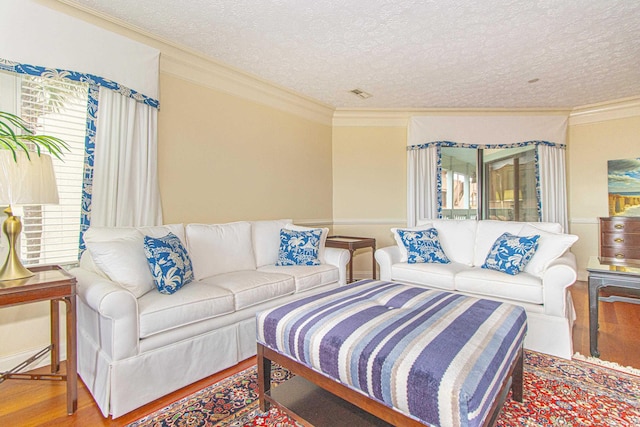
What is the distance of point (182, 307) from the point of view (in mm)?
1998

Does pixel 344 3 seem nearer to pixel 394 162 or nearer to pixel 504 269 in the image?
pixel 504 269

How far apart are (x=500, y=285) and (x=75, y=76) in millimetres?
3682

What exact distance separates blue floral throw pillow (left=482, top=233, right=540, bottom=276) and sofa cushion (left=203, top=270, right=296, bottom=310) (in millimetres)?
1844

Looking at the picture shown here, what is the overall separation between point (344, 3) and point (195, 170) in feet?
6.59

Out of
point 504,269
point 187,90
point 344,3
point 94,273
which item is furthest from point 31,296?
point 504,269

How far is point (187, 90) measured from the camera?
3.18 metres

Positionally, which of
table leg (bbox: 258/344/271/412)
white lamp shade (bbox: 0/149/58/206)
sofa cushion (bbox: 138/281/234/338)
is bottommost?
table leg (bbox: 258/344/271/412)

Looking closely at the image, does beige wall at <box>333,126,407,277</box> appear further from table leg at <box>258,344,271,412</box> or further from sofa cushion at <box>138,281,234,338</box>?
table leg at <box>258,344,271,412</box>

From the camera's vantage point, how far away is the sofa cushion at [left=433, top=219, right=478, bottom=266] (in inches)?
134

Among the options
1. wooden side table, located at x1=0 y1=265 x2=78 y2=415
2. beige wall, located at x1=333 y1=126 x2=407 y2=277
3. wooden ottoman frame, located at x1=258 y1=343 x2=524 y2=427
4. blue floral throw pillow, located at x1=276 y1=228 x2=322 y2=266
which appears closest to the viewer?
wooden ottoman frame, located at x1=258 y1=343 x2=524 y2=427

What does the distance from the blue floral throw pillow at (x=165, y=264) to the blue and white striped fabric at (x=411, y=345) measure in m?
0.78

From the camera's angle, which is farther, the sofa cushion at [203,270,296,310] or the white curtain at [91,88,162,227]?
the white curtain at [91,88,162,227]

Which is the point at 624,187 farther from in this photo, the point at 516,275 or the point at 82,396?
the point at 82,396

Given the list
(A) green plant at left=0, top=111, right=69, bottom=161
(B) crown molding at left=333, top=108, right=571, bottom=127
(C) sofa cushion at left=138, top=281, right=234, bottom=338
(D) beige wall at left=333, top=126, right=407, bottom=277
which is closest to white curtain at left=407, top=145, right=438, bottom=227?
(D) beige wall at left=333, top=126, right=407, bottom=277
